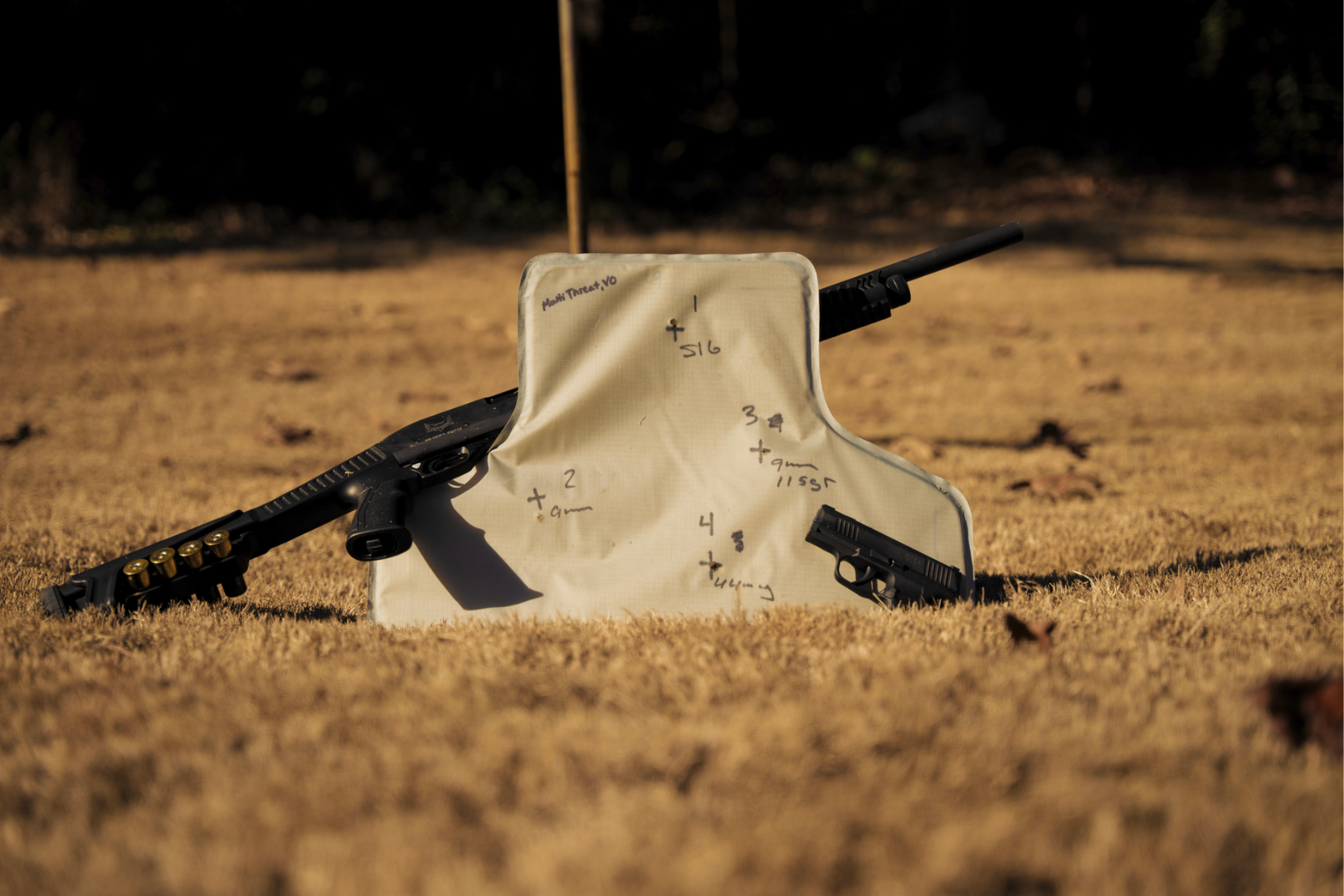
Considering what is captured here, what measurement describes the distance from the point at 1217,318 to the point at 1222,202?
7.14 metres

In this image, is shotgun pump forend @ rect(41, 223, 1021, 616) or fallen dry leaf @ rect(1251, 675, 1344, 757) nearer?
fallen dry leaf @ rect(1251, 675, 1344, 757)

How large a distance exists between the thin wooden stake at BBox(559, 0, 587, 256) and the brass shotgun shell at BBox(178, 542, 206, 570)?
95.8 inches

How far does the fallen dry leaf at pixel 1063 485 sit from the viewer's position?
4133mm

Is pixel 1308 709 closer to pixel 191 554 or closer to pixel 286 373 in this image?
pixel 191 554

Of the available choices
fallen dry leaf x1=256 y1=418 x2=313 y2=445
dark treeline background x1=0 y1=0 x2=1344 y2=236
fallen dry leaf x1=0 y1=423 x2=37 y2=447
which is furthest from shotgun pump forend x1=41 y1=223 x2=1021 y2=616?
dark treeline background x1=0 y1=0 x2=1344 y2=236

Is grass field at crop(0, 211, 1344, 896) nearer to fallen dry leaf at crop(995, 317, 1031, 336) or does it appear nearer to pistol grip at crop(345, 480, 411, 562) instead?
pistol grip at crop(345, 480, 411, 562)

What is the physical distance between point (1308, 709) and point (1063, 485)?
9.09ft

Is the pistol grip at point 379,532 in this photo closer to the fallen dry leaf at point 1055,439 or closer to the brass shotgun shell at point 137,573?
the brass shotgun shell at point 137,573

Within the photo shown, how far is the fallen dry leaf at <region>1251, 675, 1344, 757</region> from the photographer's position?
1.47 m

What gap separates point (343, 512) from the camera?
8.40ft

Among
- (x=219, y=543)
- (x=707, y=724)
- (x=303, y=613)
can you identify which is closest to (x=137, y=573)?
(x=219, y=543)

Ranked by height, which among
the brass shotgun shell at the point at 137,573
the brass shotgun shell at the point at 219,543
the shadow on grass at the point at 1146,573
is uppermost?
the brass shotgun shell at the point at 219,543

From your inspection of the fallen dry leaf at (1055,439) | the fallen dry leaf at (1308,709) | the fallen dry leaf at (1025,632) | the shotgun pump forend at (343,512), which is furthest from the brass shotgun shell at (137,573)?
the fallen dry leaf at (1055,439)

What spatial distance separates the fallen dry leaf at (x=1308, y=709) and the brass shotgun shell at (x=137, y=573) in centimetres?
247
